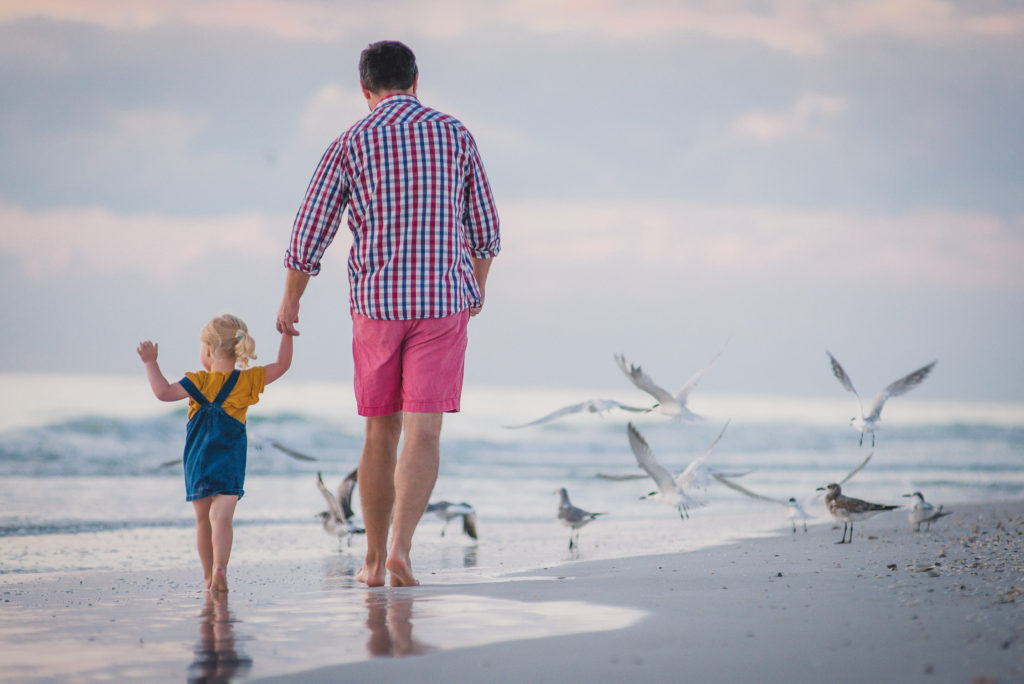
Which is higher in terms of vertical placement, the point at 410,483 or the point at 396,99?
the point at 396,99

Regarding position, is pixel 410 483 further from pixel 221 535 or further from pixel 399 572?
pixel 221 535

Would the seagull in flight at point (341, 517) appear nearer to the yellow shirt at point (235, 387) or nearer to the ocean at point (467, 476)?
the ocean at point (467, 476)

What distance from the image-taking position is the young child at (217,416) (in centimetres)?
358

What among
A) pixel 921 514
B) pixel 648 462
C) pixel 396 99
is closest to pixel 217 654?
pixel 396 99

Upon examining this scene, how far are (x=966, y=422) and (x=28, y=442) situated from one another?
23091mm

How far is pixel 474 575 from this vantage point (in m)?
4.07

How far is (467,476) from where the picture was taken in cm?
1284

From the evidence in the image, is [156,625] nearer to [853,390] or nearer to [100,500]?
[853,390]

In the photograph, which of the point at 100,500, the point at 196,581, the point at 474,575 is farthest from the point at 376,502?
the point at 100,500

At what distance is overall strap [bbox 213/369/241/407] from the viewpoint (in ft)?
12.0

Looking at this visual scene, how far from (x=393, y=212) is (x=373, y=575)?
1290 millimetres

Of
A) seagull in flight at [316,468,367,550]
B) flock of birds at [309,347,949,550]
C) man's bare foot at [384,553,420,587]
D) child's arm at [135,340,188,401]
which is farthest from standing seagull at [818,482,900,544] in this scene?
child's arm at [135,340,188,401]

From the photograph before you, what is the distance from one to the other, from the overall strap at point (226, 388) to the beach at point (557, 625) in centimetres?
69

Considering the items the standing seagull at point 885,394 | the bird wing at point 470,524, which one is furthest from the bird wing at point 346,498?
the standing seagull at point 885,394
